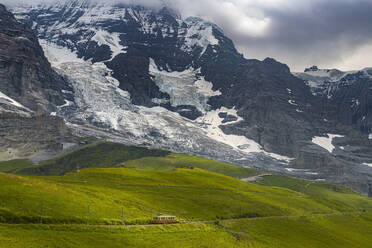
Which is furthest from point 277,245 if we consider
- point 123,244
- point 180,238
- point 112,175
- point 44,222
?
point 112,175

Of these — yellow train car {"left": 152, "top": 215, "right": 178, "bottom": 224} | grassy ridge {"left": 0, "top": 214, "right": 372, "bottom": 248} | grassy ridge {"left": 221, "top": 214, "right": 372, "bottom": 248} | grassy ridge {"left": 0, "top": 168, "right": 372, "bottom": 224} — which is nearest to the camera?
grassy ridge {"left": 0, "top": 214, "right": 372, "bottom": 248}

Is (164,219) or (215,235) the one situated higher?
(164,219)

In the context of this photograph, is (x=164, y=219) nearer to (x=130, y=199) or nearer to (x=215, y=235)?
(x=215, y=235)

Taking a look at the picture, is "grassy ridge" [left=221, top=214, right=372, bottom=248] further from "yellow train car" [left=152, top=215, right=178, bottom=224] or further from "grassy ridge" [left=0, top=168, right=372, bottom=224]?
"yellow train car" [left=152, top=215, right=178, bottom=224]

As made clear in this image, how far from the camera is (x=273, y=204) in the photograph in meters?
154

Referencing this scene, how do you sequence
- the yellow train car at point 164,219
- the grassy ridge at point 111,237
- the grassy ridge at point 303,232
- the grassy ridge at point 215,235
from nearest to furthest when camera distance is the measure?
the grassy ridge at point 111,237 → the grassy ridge at point 215,235 → the yellow train car at point 164,219 → the grassy ridge at point 303,232

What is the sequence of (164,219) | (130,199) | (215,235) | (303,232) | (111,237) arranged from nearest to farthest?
(111,237), (164,219), (215,235), (130,199), (303,232)

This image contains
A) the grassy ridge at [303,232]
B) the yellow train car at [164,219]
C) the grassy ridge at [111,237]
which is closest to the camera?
the grassy ridge at [111,237]

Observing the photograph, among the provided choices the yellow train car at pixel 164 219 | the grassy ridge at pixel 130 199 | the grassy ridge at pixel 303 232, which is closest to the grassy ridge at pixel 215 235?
the grassy ridge at pixel 303 232

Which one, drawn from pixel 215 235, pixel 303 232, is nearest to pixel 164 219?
pixel 215 235

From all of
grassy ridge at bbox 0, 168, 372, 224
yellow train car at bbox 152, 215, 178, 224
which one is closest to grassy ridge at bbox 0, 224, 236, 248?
yellow train car at bbox 152, 215, 178, 224

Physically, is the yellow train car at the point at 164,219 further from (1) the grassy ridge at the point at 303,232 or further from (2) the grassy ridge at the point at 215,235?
(1) the grassy ridge at the point at 303,232

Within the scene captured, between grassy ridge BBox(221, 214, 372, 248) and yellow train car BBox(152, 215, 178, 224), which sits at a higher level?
yellow train car BBox(152, 215, 178, 224)

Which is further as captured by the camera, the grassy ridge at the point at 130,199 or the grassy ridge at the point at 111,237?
the grassy ridge at the point at 130,199
